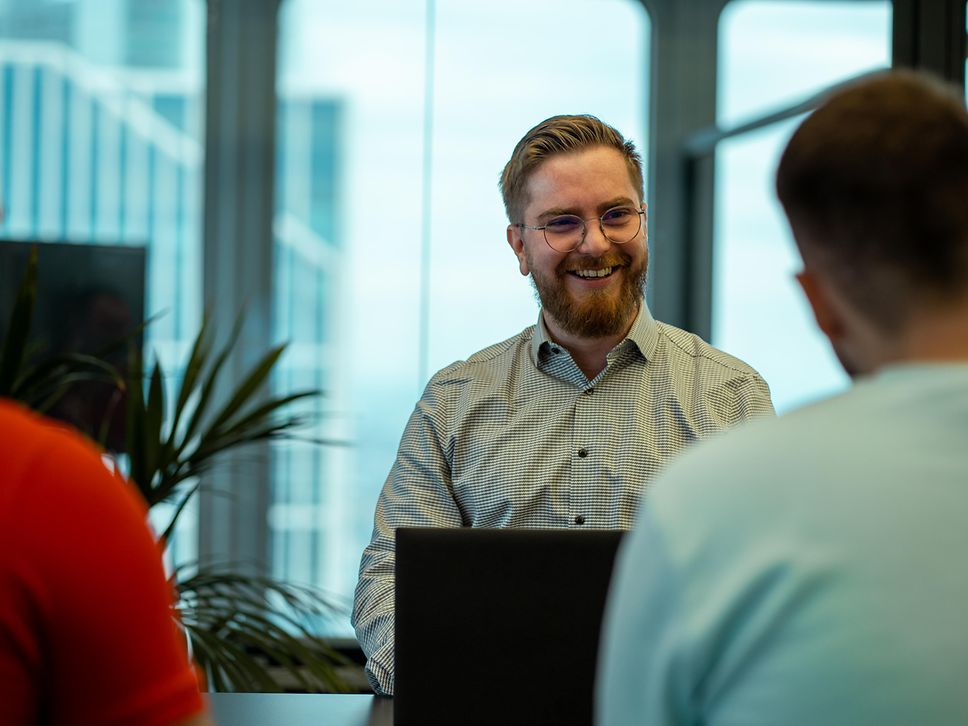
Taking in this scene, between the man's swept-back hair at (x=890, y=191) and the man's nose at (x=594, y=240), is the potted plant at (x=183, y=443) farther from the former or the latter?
the man's swept-back hair at (x=890, y=191)

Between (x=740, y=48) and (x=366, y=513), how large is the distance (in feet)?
7.29

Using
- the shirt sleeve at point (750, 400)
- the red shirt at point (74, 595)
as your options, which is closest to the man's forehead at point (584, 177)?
the shirt sleeve at point (750, 400)

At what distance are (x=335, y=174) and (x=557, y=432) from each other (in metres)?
2.44

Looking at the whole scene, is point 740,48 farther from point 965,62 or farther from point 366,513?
point 366,513

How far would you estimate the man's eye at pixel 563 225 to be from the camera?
1.98 meters

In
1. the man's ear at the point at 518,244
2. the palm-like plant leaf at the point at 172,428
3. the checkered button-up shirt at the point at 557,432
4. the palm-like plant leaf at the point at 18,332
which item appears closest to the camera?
the checkered button-up shirt at the point at 557,432

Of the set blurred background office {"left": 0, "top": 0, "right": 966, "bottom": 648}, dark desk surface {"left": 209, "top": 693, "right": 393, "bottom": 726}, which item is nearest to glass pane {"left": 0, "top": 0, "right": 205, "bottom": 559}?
blurred background office {"left": 0, "top": 0, "right": 966, "bottom": 648}

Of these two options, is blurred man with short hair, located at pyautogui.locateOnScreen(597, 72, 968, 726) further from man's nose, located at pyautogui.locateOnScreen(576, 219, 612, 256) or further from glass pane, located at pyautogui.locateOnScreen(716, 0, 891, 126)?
glass pane, located at pyautogui.locateOnScreen(716, 0, 891, 126)

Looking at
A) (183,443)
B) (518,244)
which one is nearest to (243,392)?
(183,443)

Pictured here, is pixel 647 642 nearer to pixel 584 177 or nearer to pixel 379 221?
pixel 584 177

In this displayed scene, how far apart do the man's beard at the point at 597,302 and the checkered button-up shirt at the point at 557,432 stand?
59 mm

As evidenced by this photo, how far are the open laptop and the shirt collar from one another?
81cm

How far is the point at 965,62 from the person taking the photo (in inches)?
116

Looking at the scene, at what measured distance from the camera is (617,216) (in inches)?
77.9
